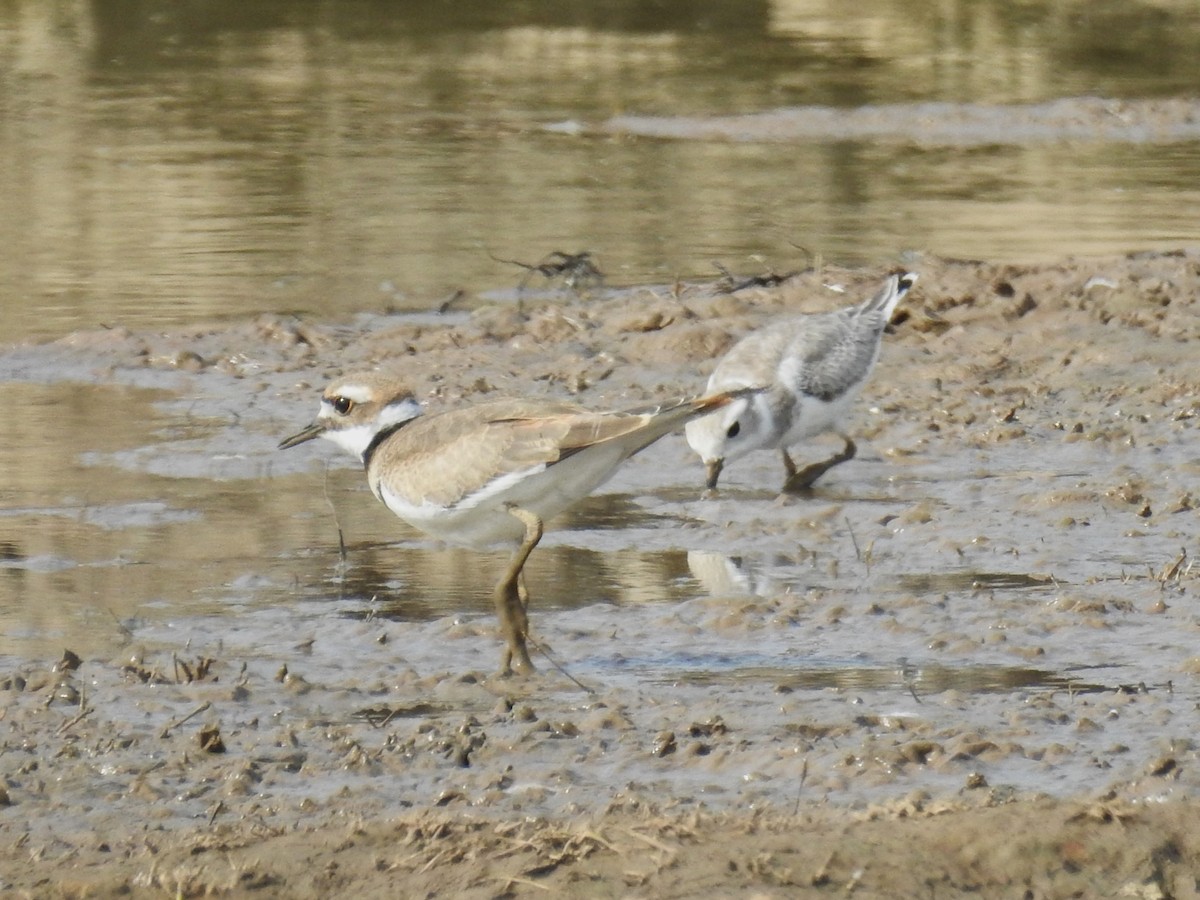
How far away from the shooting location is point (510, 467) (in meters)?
5.82

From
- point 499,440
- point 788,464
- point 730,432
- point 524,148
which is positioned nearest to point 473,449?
point 499,440

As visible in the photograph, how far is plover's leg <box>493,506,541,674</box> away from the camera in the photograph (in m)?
5.74

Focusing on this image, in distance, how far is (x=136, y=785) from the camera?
4805mm

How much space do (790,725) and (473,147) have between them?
12.1m

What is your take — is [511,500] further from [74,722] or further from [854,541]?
[854,541]

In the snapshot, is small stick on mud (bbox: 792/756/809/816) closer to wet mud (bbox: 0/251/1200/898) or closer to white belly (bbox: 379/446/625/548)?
wet mud (bbox: 0/251/1200/898)

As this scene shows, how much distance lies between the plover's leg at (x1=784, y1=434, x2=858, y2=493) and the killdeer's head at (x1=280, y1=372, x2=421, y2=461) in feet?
6.79

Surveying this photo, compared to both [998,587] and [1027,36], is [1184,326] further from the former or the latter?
[1027,36]

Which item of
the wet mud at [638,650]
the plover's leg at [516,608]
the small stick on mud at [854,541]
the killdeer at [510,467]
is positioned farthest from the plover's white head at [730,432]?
the plover's leg at [516,608]

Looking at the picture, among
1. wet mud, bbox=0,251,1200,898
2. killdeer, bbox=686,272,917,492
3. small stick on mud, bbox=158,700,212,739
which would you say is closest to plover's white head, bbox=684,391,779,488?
killdeer, bbox=686,272,917,492

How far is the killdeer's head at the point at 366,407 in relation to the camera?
6.50 meters

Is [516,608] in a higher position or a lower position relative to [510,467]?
lower

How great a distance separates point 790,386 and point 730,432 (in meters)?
0.42

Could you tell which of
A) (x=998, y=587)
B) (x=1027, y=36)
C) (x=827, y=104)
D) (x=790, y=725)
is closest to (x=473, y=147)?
(x=827, y=104)
